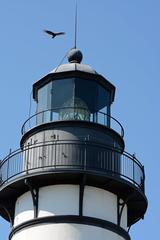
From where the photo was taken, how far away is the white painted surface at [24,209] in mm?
22094

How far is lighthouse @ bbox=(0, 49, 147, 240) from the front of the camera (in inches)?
854

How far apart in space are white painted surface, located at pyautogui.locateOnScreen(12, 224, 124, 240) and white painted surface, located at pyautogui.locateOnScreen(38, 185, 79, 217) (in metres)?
0.38

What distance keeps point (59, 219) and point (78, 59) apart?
5.59 meters

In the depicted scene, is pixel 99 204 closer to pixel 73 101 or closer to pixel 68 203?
pixel 68 203

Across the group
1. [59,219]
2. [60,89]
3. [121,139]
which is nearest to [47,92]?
[60,89]

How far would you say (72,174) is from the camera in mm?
21797

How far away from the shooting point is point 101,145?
2239 centimetres

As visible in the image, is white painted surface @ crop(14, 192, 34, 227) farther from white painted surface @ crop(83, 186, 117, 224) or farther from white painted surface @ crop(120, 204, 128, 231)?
white painted surface @ crop(120, 204, 128, 231)

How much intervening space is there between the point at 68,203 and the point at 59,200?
0.86 feet

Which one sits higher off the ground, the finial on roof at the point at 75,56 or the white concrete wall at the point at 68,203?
the finial on roof at the point at 75,56

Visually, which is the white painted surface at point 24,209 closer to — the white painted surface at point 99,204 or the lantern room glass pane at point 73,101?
the white painted surface at point 99,204

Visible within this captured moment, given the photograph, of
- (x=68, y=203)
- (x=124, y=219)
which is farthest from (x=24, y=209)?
(x=124, y=219)

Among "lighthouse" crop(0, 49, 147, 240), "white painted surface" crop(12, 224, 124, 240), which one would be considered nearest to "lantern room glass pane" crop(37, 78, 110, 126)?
"lighthouse" crop(0, 49, 147, 240)

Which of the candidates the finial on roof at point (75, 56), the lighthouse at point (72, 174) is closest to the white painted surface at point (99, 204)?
the lighthouse at point (72, 174)
